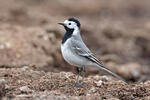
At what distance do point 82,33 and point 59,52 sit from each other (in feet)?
7.91

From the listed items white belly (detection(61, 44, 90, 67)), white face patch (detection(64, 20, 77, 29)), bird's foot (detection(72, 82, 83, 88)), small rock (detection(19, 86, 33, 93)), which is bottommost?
small rock (detection(19, 86, 33, 93))

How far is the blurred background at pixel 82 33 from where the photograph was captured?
11.3 m

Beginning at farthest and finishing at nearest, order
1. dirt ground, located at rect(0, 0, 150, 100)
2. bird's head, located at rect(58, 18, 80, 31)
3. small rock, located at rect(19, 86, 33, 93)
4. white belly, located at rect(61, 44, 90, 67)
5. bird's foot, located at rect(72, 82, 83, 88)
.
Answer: bird's head, located at rect(58, 18, 80, 31), white belly, located at rect(61, 44, 90, 67), bird's foot, located at rect(72, 82, 83, 88), dirt ground, located at rect(0, 0, 150, 100), small rock, located at rect(19, 86, 33, 93)

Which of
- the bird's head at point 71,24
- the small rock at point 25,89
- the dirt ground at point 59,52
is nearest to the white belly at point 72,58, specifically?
the dirt ground at point 59,52

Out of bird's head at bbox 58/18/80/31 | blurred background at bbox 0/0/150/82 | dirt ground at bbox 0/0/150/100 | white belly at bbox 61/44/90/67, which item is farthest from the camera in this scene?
blurred background at bbox 0/0/150/82

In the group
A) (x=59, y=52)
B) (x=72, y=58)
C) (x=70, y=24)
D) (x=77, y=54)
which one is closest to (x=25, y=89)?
(x=72, y=58)

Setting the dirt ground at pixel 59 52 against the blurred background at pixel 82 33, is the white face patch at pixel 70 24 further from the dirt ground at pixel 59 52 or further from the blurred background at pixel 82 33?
the blurred background at pixel 82 33

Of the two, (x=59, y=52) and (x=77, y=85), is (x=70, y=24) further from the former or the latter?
(x=59, y=52)

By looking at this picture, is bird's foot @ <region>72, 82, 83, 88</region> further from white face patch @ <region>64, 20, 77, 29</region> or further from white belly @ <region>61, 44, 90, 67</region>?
white face patch @ <region>64, 20, 77, 29</region>

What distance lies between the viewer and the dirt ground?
24.6 ft

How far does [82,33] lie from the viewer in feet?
47.0

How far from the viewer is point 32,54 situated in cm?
1127

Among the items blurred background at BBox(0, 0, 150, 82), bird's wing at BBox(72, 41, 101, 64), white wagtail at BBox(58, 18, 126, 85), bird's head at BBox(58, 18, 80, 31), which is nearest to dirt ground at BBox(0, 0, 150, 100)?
blurred background at BBox(0, 0, 150, 82)

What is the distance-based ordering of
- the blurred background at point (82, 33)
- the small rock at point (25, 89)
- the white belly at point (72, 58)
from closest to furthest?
the small rock at point (25, 89)
the white belly at point (72, 58)
the blurred background at point (82, 33)
